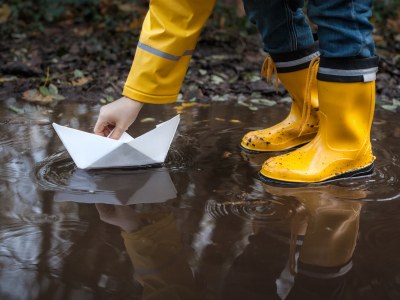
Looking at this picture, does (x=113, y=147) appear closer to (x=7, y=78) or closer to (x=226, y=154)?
(x=226, y=154)

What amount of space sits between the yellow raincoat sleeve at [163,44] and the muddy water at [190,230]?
0.97 ft

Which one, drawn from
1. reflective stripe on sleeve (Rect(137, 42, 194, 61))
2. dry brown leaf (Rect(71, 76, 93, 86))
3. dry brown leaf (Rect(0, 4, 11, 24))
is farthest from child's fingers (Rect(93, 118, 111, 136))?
dry brown leaf (Rect(0, 4, 11, 24))

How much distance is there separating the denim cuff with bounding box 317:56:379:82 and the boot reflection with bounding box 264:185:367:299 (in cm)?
34

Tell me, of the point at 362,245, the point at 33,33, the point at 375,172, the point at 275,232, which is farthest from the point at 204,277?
the point at 33,33

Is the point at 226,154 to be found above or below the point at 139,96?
below

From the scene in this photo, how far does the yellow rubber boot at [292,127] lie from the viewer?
2127mm

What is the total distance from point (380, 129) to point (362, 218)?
104 cm

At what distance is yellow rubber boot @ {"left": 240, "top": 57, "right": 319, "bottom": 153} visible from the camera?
83.7 inches

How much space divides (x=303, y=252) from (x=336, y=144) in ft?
2.02

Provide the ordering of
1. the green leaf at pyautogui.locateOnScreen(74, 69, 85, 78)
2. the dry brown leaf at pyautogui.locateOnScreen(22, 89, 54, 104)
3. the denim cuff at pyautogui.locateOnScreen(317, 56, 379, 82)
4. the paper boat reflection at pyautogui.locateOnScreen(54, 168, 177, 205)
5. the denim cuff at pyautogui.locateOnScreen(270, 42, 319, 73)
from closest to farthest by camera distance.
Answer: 1. the paper boat reflection at pyautogui.locateOnScreen(54, 168, 177, 205)
2. the denim cuff at pyautogui.locateOnScreen(317, 56, 379, 82)
3. the denim cuff at pyautogui.locateOnScreen(270, 42, 319, 73)
4. the dry brown leaf at pyautogui.locateOnScreen(22, 89, 54, 104)
5. the green leaf at pyautogui.locateOnScreen(74, 69, 85, 78)

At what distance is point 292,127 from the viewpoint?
224 centimetres

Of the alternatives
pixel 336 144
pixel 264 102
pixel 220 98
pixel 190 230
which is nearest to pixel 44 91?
pixel 220 98

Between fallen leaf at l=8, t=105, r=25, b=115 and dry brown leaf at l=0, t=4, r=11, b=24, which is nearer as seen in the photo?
fallen leaf at l=8, t=105, r=25, b=115

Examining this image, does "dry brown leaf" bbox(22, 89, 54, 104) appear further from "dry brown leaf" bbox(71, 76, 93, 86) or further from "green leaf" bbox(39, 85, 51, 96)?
"dry brown leaf" bbox(71, 76, 93, 86)
